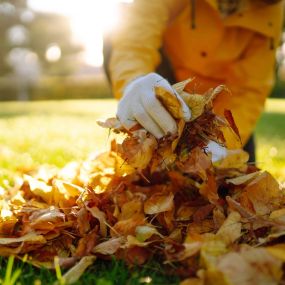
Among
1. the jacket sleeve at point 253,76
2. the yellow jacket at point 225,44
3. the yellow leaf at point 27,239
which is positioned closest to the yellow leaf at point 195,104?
the yellow leaf at point 27,239

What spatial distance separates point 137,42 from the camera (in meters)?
2.24

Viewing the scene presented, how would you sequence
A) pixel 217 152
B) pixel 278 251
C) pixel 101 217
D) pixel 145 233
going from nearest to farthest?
pixel 278 251, pixel 145 233, pixel 101 217, pixel 217 152

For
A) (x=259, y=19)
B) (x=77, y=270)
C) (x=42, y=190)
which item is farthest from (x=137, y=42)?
(x=77, y=270)

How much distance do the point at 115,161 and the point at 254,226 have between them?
2.04 ft

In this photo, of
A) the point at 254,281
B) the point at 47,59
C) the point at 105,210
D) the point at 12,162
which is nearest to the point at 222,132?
the point at 105,210

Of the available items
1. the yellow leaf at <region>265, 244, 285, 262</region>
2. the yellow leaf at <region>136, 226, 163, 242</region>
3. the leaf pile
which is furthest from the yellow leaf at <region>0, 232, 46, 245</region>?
the yellow leaf at <region>265, 244, 285, 262</region>

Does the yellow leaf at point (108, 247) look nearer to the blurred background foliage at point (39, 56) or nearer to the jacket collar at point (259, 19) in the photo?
the jacket collar at point (259, 19)

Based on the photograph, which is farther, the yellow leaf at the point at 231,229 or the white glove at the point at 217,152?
the white glove at the point at 217,152

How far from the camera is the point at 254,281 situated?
3.16 ft

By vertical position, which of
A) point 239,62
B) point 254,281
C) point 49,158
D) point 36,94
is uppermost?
point 254,281

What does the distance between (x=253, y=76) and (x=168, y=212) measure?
1600 mm

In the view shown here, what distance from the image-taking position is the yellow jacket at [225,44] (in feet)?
8.30

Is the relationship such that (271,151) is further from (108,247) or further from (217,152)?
(108,247)

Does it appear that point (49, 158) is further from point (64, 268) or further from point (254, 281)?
point (254, 281)
